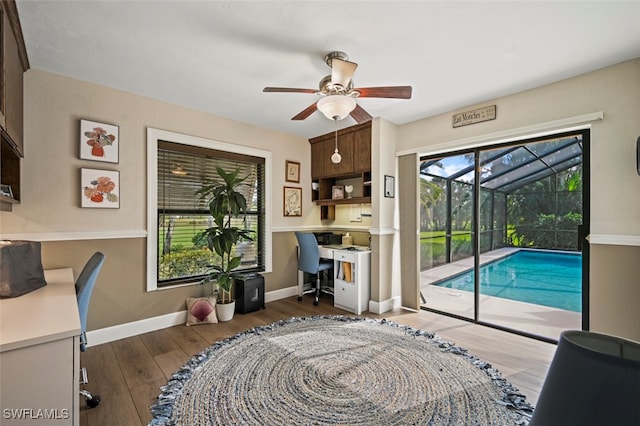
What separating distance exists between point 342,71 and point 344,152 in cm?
208

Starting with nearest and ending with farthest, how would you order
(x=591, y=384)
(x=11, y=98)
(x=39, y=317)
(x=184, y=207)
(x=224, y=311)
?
(x=591, y=384) < (x=39, y=317) < (x=11, y=98) < (x=224, y=311) < (x=184, y=207)

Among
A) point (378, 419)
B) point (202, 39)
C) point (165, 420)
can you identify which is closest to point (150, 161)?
point (202, 39)

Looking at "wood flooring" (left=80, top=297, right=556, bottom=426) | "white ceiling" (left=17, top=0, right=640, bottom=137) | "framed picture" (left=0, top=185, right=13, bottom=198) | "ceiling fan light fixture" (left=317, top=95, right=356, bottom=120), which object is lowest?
"wood flooring" (left=80, top=297, right=556, bottom=426)

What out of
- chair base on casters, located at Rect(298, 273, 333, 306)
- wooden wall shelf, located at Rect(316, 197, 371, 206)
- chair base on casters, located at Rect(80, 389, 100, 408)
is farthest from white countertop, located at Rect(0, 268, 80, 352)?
wooden wall shelf, located at Rect(316, 197, 371, 206)

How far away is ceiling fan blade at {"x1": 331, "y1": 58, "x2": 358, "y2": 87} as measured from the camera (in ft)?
6.57

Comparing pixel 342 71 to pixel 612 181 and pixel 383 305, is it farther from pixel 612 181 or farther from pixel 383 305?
pixel 383 305

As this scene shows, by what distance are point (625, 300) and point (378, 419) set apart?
7.31 ft

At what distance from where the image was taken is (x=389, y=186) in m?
3.78

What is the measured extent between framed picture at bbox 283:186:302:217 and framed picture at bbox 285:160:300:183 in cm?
14

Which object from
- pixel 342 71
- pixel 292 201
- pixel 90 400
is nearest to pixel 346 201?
pixel 292 201

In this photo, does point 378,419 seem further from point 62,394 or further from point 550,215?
point 550,215

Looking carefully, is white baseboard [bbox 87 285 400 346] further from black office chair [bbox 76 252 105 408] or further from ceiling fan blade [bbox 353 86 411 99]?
ceiling fan blade [bbox 353 86 411 99]

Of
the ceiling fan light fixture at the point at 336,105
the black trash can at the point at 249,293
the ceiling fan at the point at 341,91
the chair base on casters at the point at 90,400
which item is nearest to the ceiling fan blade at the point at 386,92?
the ceiling fan at the point at 341,91

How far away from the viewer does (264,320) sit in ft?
10.9
